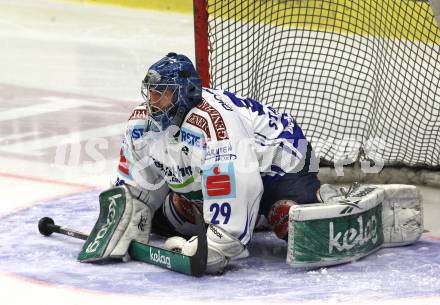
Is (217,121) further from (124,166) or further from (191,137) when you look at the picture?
(124,166)

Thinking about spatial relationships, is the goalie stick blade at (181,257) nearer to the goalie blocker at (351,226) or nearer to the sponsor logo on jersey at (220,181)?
the sponsor logo on jersey at (220,181)

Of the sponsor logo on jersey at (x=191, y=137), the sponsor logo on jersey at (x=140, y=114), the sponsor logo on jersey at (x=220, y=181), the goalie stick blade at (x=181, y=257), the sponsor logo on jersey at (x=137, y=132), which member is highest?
the sponsor logo on jersey at (x=140, y=114)

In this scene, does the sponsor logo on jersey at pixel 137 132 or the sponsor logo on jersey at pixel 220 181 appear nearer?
the sponsor logo on jersey at pixel 220 181

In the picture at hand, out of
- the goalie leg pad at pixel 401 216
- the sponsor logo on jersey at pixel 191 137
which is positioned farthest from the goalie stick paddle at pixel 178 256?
the goalie leg pad at pixel 401 216

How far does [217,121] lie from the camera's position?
13.0 ft

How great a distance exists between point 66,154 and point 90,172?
1.34 feet

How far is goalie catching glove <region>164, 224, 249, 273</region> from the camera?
390 centimetres

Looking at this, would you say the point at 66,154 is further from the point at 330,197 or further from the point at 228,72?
the point at 330,197

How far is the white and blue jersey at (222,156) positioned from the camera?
3.92 metres

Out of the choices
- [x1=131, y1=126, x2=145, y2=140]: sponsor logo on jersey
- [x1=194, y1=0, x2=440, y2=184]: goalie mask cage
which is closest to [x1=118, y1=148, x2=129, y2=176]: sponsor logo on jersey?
[x1=131, y1=126, x2=145, y2=140]: sponsor logo on jersey

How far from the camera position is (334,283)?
12.6 feet

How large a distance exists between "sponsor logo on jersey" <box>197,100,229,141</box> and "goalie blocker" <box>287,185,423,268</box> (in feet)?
Answer: 1.14

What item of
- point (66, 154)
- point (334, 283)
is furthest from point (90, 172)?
point (334, 283)

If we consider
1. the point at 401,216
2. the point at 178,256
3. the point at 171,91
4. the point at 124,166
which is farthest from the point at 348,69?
the point at 178,256
